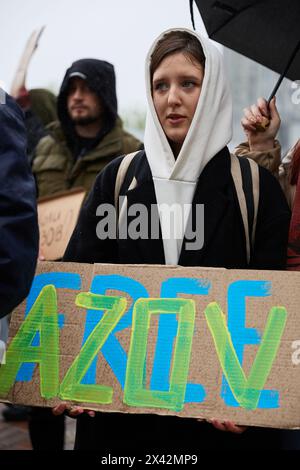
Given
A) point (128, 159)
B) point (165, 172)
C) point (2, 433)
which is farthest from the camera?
point (2, 433)

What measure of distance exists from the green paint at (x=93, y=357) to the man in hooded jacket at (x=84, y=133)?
1.66 m

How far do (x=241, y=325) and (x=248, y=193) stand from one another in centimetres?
43

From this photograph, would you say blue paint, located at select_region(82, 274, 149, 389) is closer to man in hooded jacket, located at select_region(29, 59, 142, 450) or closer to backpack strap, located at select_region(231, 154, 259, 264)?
backpack strap, located at select_region(231, 154, 259, 264)

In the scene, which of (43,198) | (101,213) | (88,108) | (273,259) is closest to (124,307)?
(101,213)

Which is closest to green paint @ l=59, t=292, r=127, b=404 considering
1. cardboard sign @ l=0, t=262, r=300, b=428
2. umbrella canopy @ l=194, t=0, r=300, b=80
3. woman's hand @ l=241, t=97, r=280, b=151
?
cardboard sign @ l=0, t=262, r=300, b=428

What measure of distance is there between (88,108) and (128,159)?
151 cm

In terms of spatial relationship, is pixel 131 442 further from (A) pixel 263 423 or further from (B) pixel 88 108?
(B) pixel 88 108

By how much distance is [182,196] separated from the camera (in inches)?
77.0

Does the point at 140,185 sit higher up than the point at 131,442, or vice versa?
the point at 140,185

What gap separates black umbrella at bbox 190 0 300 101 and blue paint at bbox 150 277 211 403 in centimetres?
93

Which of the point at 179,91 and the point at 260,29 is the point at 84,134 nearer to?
the point at 260,29

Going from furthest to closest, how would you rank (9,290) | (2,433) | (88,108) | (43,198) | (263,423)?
(2,433) < (88,108) < (43,198) < (263,423) < (9,290)

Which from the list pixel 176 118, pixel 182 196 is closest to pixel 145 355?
pixel 182 196

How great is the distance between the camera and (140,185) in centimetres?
199
